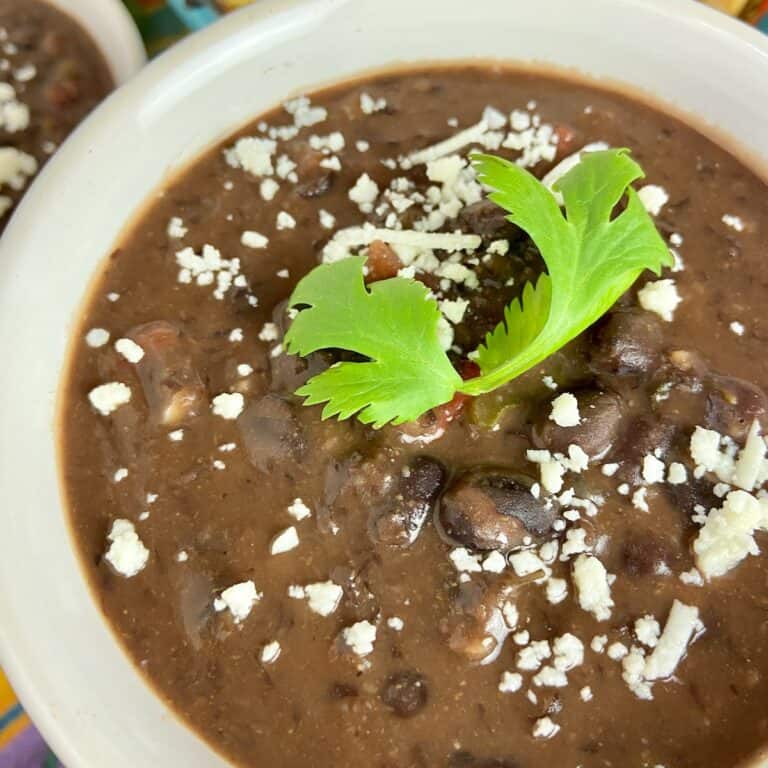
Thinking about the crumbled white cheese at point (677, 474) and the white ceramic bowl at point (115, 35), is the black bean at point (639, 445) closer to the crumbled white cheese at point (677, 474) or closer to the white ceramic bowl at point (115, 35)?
the crumbled white cheese at point (677, 474)

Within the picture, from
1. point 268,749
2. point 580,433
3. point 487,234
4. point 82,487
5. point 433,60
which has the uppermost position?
point 433,60

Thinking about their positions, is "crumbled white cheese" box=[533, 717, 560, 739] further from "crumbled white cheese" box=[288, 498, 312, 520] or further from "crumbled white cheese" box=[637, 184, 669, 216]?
"crumbled white cheese" box=[637, 184, 669, 216]

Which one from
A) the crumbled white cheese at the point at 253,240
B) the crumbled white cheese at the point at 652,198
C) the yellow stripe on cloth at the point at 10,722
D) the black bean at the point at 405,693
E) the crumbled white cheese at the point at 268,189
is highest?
the crumbled white cheese at the point at 652,198

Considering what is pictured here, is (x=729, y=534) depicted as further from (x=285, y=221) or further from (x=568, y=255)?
(x=285, y=221)

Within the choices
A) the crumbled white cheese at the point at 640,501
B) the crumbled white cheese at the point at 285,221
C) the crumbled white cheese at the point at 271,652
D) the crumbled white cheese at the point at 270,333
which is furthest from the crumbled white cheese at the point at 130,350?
the crumbled white cheese at the point at 640,501

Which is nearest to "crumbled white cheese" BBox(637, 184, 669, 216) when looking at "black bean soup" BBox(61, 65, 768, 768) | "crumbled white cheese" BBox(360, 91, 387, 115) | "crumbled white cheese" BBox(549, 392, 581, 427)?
"black bean soup" BBox(61, 65, 768, 768)

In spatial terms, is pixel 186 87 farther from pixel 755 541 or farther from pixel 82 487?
pixel 755 541

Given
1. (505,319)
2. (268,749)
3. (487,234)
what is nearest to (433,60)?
(487,234)
